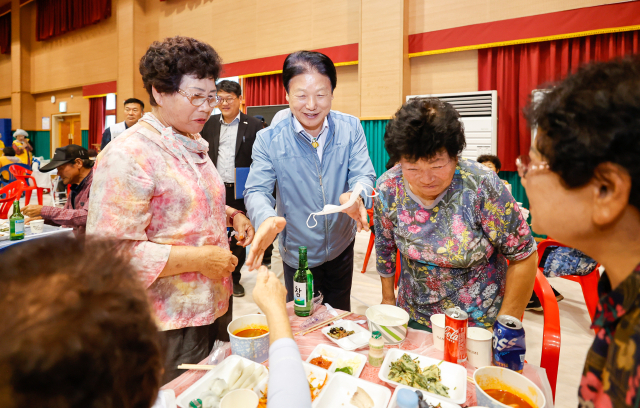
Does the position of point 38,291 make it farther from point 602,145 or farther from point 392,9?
point 392,9

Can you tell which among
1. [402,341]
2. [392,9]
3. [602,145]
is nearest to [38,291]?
[602,145]

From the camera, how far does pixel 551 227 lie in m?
0.62

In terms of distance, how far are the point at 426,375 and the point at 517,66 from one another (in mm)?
5198

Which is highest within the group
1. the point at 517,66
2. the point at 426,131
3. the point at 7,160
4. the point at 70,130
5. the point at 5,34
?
the point at 5,34

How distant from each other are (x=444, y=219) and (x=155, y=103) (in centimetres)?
120

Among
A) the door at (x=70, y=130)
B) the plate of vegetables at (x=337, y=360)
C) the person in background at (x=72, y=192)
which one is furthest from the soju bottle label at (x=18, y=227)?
the door at (x=70, y=130)

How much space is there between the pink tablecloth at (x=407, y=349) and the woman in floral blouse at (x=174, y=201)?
15cm

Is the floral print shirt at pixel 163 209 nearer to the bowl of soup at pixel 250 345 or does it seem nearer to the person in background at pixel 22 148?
the bowl of soup at pixel 250 345

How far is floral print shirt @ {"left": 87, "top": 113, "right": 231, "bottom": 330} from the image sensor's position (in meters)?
1.12

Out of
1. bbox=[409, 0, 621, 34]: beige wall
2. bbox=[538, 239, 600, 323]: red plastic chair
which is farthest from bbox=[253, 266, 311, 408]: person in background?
bbox=[409, 0, 621, 34]: beige wall

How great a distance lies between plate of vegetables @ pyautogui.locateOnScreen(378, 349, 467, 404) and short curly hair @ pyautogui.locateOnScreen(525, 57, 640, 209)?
680mm

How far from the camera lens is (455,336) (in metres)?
1.10

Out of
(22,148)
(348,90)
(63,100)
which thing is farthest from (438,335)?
(63,100)

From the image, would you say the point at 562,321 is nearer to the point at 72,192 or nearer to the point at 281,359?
the point at 281,359
